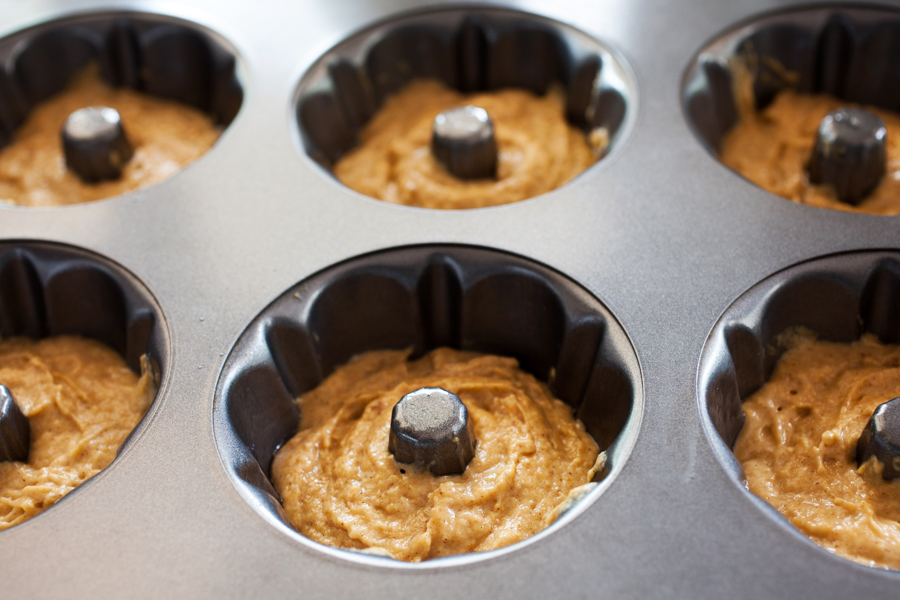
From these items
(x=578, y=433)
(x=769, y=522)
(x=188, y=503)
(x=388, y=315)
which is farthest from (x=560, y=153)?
(x=188, y=503)

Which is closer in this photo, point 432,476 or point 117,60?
point 432,476

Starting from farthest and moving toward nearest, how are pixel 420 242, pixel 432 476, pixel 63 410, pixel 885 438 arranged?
1. pixel 420 242
2. pixel 63 410
3. pixel 432 476
4. pixel 885 438

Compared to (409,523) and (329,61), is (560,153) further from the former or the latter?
(409,523)

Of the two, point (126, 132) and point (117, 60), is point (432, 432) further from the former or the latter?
point (117, 60)

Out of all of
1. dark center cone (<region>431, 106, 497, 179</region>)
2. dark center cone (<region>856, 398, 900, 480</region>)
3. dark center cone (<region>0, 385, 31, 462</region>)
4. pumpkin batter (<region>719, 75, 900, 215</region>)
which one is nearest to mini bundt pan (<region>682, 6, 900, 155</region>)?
pumpkin batter (<region>719, 75, 900, 215</region>)

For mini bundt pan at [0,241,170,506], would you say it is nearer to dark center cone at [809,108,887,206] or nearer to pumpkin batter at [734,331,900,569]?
pumpkin batter at [734,331,900,569]

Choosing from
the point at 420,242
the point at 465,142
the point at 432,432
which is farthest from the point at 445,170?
the point at 432,432
